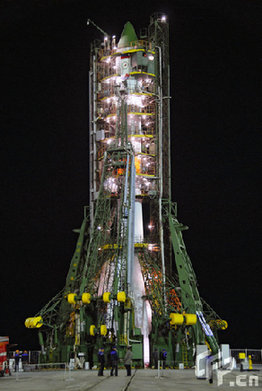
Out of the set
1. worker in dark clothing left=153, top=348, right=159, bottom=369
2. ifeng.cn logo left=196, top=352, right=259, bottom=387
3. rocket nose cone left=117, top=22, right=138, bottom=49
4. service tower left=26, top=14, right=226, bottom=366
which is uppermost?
rocket nose cone left=117, top=22, right=138, bottom=49

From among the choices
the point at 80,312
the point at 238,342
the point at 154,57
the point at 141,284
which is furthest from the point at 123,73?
the point at 238,342

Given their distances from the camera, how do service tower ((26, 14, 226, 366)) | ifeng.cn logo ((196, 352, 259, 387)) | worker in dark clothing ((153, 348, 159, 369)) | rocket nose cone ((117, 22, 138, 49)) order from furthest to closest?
rocket nose cone ((117, 22, 138, 49)) < service tower ((26, 14, 226, 366)) < worker in dark clothing ((153, 348, 159, 369)) < ifeng.cn logo ((196, 352, 259, 387))

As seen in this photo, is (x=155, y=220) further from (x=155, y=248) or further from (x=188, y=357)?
(x=188, y=357)

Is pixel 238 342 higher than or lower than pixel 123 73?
lower

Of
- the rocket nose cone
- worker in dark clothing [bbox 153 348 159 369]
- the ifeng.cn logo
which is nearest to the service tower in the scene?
the rocket nose cone

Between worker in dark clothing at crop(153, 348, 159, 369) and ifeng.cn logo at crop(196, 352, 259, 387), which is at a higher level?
ifeng.cn logo at crop(196, 352, 259, 387)

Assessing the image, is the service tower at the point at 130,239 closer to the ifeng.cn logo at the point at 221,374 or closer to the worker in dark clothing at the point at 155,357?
the worker in dark clothing at the point at 155,357

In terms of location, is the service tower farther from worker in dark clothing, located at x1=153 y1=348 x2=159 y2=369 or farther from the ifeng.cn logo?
the ifeng.cn logo

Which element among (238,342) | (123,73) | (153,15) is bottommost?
(238,342)

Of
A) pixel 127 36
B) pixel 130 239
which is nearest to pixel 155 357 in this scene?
pixel 130 239
